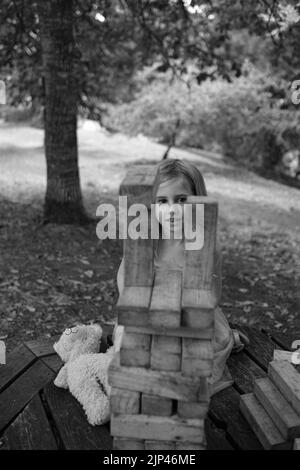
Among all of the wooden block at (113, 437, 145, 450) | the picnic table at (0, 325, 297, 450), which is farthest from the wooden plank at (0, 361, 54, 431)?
the wooden block at (113, 437, 145, 450)

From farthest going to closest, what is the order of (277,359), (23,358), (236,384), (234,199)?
(234,199) → (23,358) → (236,384) → (277,359)

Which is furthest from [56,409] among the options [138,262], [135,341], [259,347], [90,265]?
[90,265]

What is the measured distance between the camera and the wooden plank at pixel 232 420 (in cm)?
217

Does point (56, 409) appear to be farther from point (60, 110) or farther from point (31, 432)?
point (60, 110)

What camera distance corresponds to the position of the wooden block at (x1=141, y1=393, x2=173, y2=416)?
1.79m

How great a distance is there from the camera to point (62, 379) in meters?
2.49

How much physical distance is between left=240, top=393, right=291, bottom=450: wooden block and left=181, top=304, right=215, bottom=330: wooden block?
2.47 feet

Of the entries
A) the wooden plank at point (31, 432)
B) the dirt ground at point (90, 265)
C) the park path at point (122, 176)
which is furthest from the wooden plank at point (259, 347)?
the park path at point (122, 176)

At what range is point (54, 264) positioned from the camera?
5676mm

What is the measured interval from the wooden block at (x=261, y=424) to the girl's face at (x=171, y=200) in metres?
0.87

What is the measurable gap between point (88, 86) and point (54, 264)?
333 cm

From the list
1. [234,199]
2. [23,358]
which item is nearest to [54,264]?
[23,358]

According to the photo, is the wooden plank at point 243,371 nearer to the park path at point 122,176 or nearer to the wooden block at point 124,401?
the wooden block at point 124,401

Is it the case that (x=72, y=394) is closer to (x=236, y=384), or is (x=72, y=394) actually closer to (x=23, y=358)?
(x=23, y=358)
